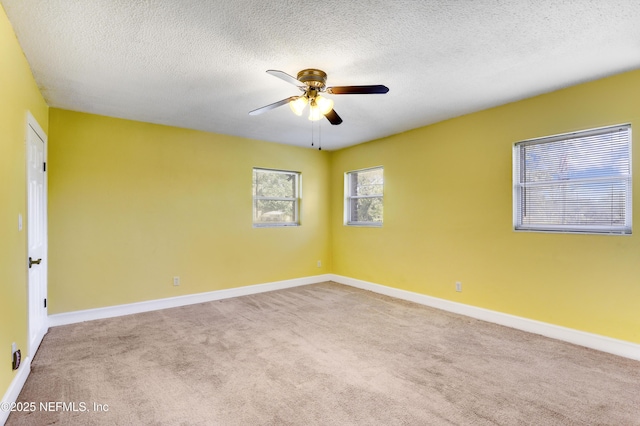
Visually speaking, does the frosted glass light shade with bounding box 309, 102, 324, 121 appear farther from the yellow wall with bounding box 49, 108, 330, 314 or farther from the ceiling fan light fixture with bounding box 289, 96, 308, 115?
the yellow wall with bounding box 49, 108, 330, 314

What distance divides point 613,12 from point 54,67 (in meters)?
4.10

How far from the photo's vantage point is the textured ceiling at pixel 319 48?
76.0 inches

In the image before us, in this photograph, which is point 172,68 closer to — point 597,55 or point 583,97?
point 597,55

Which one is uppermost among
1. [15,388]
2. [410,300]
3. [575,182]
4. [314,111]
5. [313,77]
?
[313,77]

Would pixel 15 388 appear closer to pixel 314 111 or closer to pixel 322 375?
pixel 322 375

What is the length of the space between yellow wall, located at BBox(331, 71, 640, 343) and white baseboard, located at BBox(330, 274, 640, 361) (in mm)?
61

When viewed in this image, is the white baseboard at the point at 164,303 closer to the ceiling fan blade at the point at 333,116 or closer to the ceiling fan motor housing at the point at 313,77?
the ceiling fan blade at the point at 333,116

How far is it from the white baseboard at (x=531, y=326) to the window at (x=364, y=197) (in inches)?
47.6

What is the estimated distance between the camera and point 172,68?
266 centimetres

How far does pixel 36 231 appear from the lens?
305 cm

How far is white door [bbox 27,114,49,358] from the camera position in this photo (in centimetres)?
271

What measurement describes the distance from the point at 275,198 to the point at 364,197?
5.09ft

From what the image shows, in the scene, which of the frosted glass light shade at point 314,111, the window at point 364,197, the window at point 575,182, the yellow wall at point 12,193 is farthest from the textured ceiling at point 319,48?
the window at point 364,197

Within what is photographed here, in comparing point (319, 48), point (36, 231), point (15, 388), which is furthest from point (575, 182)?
point (36, 231)
